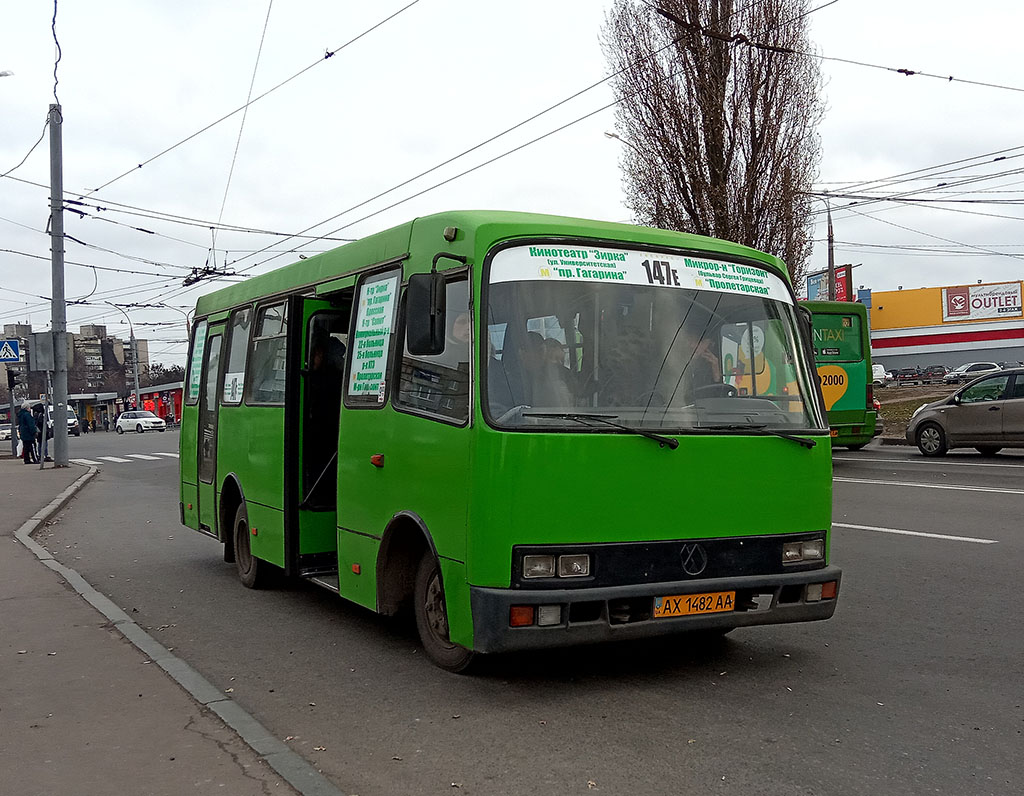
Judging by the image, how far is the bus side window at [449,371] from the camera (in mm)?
5574

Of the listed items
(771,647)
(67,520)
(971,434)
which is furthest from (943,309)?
(771,647)

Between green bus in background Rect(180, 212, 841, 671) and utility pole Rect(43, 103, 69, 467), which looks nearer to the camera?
green bus in background Rect(180, 212, 841, 671)

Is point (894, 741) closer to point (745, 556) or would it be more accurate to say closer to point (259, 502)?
point (745, 556)

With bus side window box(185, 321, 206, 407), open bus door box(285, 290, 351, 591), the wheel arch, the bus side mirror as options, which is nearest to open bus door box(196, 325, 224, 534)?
bus side window box(185, 321, 206, 407)

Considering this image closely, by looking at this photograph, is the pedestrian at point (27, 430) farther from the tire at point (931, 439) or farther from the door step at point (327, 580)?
the door step at point (327, 580)

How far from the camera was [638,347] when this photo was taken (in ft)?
18.6

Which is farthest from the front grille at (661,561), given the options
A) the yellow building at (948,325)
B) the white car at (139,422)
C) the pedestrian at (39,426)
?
the yellow building at (948,325)

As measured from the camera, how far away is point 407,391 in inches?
243

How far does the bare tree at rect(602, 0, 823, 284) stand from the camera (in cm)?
2802

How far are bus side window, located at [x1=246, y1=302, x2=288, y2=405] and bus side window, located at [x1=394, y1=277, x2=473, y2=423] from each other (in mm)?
2145

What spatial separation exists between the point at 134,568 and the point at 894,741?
26.4 ft

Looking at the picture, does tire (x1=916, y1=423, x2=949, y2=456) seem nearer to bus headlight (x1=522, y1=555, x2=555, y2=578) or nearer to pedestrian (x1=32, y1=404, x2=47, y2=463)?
bus headlight (x1=522, y1=555, x2=555, y2=578)

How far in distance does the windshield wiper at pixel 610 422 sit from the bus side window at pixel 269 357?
3102mm

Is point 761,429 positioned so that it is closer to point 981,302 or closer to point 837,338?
point 837,338
